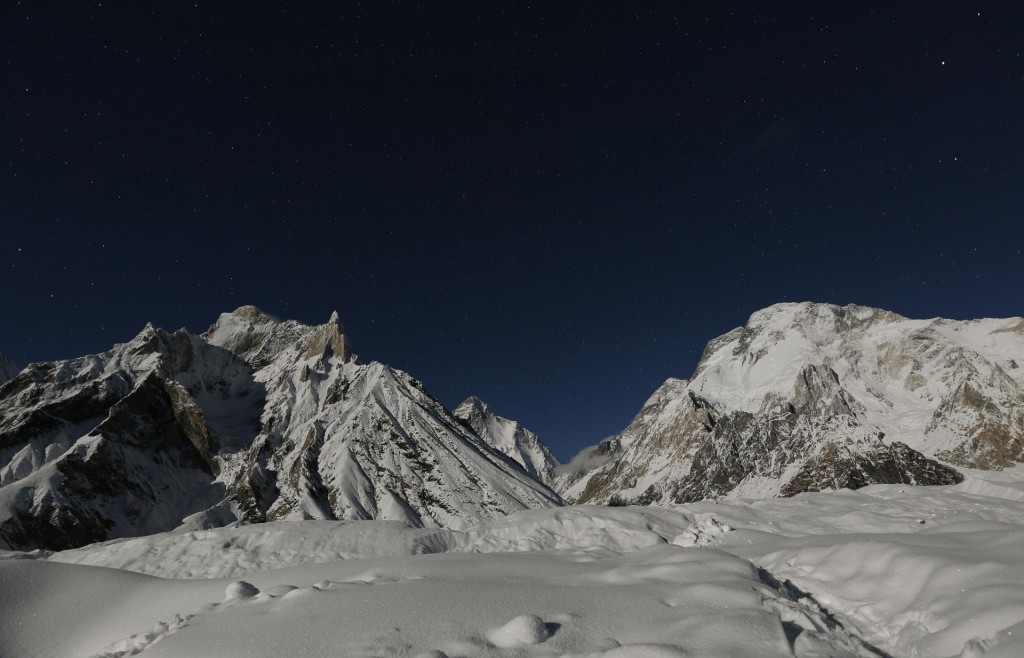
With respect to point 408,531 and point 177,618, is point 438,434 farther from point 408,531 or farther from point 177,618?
point 177,618

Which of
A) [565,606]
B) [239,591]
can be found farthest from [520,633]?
[239,591]

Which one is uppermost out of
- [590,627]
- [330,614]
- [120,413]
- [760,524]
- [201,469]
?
[120,413]

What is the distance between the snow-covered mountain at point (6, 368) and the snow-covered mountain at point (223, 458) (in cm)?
1406

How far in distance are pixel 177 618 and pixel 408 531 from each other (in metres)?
13.5

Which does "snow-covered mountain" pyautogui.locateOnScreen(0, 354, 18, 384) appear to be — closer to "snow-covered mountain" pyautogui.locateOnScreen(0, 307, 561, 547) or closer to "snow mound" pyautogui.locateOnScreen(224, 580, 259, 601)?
"snow-covered mountain" pyautogui.locateOnScreen(0, 307, 561, 547)

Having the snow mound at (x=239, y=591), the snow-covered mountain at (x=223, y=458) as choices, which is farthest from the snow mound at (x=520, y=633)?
the snow-covered mountain at (x=223, y=458)

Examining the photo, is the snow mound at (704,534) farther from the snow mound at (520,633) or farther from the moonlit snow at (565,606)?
the snow mound at (520,633)

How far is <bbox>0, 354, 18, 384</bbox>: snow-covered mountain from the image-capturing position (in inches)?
5207

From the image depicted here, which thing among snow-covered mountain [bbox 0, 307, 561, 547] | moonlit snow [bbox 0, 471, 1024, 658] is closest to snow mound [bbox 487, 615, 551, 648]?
moonlit snow [bbox 0, 471, 1024, 658]

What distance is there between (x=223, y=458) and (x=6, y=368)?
71.6m

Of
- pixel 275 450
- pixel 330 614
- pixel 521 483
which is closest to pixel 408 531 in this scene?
pixel 330 614

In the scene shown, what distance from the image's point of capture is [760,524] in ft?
69.6

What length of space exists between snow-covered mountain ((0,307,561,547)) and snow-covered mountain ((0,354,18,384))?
14061 millimetres

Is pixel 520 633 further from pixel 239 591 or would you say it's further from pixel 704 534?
pixel 704 534
